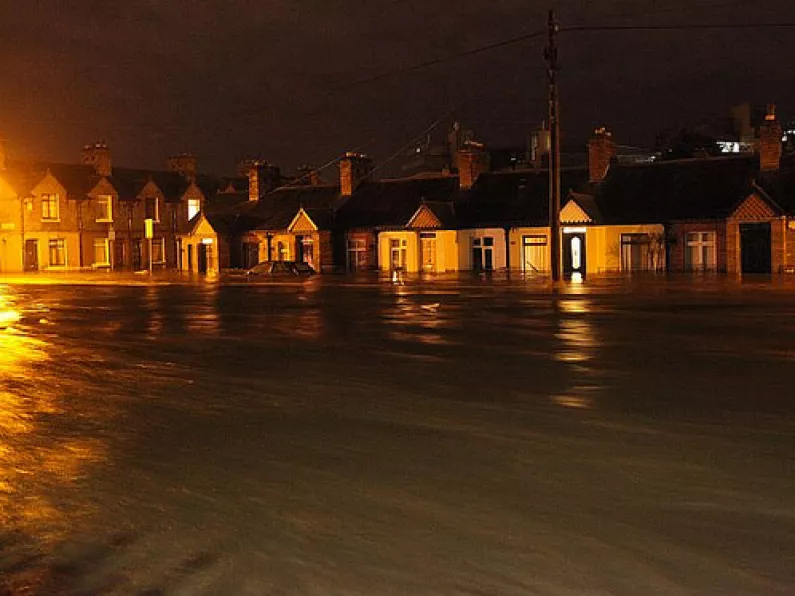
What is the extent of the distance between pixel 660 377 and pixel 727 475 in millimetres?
5474

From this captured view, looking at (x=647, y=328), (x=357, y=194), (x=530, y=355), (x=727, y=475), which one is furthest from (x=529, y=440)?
(x=357, y=194)

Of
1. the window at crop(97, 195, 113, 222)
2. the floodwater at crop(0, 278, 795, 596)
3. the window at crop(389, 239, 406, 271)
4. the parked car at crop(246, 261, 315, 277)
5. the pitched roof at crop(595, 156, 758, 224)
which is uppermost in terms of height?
the window at crop(97, 195, 113, 222)

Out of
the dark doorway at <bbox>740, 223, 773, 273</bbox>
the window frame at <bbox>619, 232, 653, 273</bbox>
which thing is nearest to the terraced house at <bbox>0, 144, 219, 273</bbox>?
the window frame at <bbox>619, 232, 653, 273</bbox>

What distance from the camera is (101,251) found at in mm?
82750

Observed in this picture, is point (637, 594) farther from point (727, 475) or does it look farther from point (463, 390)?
point (463, 390)

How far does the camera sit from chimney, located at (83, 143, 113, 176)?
83875 millimetres

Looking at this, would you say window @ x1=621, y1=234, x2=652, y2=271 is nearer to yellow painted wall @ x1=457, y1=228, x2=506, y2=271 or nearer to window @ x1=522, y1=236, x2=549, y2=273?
window @ x1=522, y1=236, x2=549, y2=273

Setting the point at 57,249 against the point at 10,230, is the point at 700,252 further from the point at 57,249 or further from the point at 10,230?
the point at 10,230

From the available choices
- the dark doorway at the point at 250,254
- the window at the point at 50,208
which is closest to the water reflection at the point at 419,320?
the dark doorway at the point at 250,254

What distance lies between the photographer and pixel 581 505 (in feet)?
23.3

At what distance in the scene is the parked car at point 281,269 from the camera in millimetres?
58438

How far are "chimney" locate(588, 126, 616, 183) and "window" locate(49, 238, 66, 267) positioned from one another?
140 ft

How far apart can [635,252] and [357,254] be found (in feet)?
62.2

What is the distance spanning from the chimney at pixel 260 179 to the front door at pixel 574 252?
28.3m
